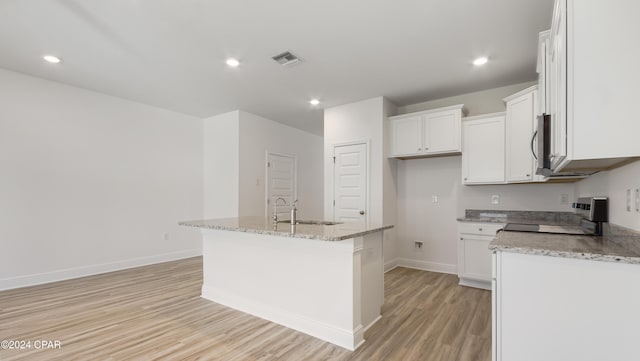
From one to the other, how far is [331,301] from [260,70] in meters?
2.81

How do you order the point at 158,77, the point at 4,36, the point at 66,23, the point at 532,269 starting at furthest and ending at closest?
1. the point at 158,77
2. the point at 4,36
3. the point at 66,23
4. the point at 532,269

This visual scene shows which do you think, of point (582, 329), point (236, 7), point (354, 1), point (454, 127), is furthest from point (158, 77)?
point (582, 329)

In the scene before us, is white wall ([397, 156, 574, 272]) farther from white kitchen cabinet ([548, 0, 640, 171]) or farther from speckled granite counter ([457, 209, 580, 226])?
white kitchen cabinet ([548, 0, 640, 171])

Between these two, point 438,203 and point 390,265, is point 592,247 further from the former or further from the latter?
point 390,265

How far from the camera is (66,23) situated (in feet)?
8.82

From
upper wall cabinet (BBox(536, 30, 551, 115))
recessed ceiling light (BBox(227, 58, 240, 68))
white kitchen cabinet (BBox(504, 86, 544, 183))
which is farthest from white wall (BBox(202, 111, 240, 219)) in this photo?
upper wall cabinet (BBox(536, 30, 551, 115))

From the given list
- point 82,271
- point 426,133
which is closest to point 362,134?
point 426,133

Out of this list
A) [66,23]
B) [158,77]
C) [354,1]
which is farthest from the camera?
[158,77]

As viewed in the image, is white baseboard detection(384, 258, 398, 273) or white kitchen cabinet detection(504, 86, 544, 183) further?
white baseboard detection(384, 258, 398, 273)

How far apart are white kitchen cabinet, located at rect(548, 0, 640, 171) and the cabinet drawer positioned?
2.50m

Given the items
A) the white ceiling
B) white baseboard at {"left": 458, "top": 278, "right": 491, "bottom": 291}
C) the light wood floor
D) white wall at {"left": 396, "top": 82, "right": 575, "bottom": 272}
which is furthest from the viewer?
white wall at {"left": 396, "top": 82, "right": 575, "bottom": 272}

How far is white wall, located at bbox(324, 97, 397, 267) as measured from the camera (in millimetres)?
4539

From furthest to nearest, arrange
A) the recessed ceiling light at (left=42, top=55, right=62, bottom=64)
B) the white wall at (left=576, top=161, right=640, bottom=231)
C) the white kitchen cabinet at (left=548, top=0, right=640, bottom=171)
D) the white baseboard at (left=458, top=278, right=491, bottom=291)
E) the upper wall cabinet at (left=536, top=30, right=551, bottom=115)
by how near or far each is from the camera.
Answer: the white baseboard at (left=458, top=278, right=491, bottom=291)
the recessed ceiling light at (left=42, top=55, right=62, bottom=64)
the upper wall cabinet at (left=536, top=30, right=551, bottom=115)
the white wall at (left=576, top=161, right=640, bottom=231)
the white kitchen cabinet at (left=548, top=0, right=640, bottom=171)

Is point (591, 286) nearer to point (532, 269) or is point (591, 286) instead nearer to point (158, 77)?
point (532, 269)
